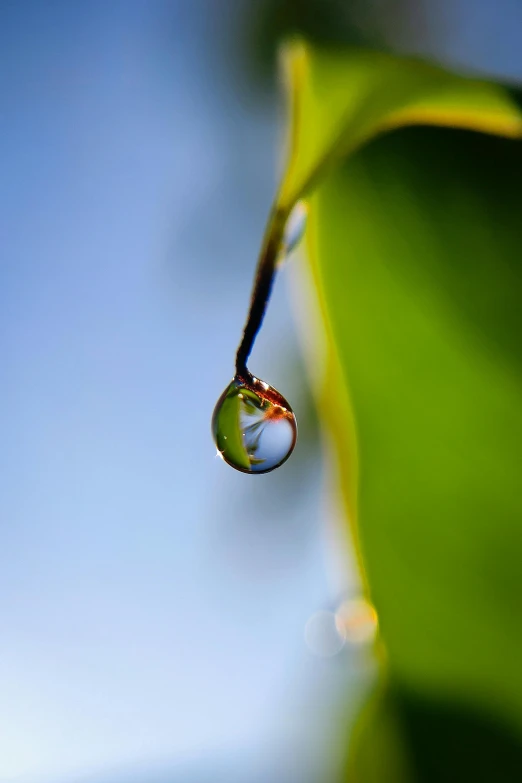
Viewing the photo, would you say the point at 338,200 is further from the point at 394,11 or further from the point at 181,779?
the point at 394,11

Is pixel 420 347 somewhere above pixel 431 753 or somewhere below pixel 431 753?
above

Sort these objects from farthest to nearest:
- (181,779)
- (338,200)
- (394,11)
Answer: (394,11), (181,779), (338,200)

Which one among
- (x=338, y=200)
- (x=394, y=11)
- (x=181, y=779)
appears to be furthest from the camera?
(x=394, y=11)

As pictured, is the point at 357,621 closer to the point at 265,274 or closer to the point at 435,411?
the point at 435,411

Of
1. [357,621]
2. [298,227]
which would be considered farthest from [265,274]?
[357,621]

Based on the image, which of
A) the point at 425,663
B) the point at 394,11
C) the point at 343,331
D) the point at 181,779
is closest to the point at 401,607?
the point at 425,663

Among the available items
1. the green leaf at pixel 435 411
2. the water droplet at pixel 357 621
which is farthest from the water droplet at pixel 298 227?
the water droplet at pixel 357 621
